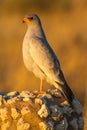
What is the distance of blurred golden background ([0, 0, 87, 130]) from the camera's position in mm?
18670

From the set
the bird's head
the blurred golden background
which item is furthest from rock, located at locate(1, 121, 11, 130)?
the blurred golden background

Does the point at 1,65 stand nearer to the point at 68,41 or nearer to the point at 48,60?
the point at 68,41

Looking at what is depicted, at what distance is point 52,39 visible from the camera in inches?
1021

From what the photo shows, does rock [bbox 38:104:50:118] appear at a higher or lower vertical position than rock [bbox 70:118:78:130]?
higher

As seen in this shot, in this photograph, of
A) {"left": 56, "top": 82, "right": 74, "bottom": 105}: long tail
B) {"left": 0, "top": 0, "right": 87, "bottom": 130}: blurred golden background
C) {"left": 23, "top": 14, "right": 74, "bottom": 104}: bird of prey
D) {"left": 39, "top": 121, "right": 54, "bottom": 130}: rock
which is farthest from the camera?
{"left": 0, "top": 0, "right": 87, "bottom": 130}: blurred golden background

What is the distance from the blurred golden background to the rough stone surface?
9.46 ft

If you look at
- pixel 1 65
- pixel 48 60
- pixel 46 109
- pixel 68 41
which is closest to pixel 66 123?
Result: pixel 46 109

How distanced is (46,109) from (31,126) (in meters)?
0.25

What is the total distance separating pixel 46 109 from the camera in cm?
968

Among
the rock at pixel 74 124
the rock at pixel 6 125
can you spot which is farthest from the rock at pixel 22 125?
the rock at pixel 74 124

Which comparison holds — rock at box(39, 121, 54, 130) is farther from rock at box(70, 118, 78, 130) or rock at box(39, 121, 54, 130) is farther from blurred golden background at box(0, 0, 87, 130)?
blurred golden background at box(0, 0, 87, 130)

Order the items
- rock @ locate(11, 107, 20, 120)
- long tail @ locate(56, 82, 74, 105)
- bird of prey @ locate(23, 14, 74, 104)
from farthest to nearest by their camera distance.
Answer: bird of prey @ locate(23, 14, 74, 104) < long tail @ locate(56, 82, 74, 105) < rock @ locate(11, 107, 20, 120)

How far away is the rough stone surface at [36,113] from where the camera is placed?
9648 mm

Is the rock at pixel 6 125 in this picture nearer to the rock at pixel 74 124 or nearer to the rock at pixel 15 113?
the rock at pixel 15 113
